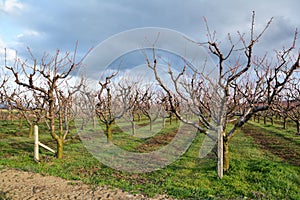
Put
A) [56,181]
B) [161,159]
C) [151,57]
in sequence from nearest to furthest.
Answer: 1. [56,181]
2. [151,57]
3. [161,159]

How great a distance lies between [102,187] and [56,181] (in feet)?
4.91

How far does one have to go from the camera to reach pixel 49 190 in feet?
19.4

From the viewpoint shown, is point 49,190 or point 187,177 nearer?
point 49,190

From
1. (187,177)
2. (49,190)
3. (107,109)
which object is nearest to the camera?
(49,190)

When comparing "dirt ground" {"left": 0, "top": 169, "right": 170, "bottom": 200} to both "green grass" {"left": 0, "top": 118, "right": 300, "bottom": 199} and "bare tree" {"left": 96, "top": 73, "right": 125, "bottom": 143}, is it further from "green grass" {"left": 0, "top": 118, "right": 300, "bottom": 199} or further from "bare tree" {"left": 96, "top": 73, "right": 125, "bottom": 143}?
"bare tree" {"left": 96, "top": 73, "right": 125, "bottom": 143}

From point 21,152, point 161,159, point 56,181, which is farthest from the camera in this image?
point 21,152

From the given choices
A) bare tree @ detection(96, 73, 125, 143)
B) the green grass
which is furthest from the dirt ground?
bare tree @ detection(96, 73, 125, 143)

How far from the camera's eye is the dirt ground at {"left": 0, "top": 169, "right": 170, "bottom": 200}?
18.1 ft

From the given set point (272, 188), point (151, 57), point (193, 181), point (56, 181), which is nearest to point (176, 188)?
point (193, 181)

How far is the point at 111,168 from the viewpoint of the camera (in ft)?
26.8

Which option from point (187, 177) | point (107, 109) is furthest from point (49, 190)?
point (107, 109)

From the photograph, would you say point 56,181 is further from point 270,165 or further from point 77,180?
point 270,165

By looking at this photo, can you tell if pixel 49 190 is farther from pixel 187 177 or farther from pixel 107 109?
pixel 107 109

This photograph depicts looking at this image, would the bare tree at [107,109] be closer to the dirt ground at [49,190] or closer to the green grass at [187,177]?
the green grass at [187,177]
